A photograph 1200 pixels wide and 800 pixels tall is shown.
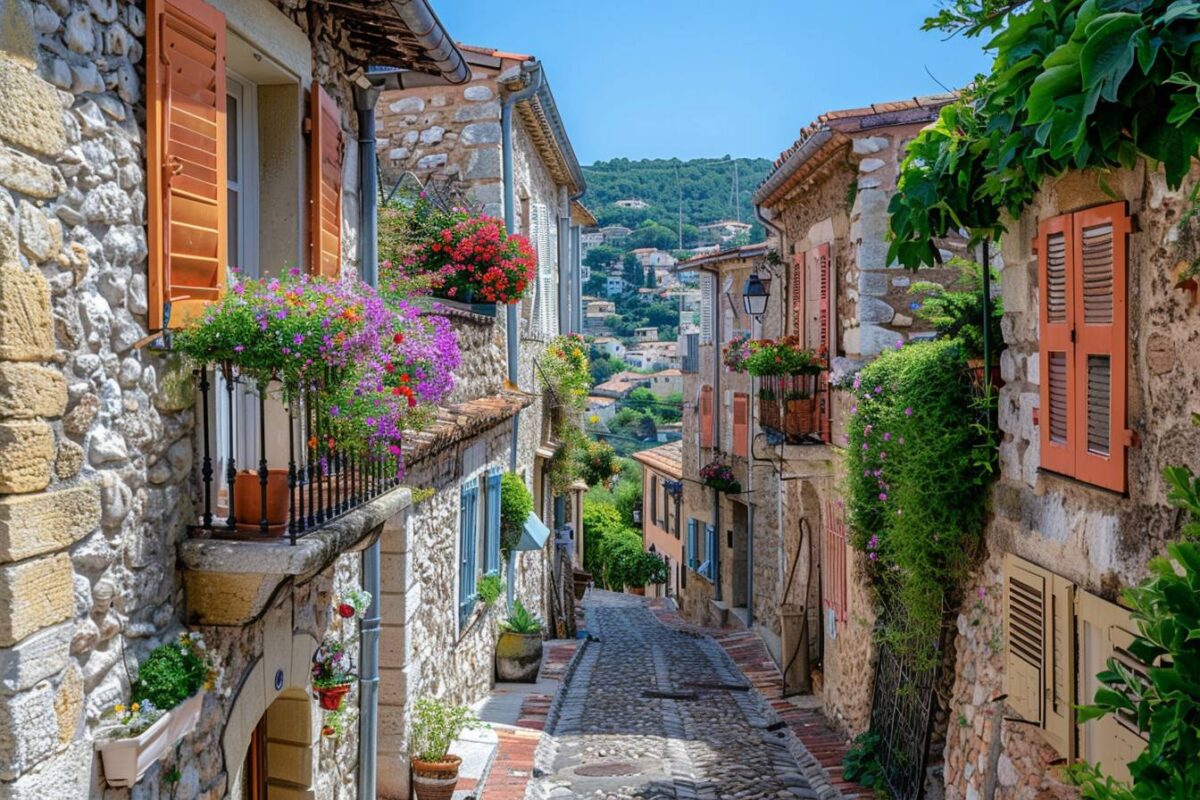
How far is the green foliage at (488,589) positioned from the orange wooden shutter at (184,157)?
7361 mm

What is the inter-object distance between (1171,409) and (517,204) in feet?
33.0

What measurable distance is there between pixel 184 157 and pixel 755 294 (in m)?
11.1

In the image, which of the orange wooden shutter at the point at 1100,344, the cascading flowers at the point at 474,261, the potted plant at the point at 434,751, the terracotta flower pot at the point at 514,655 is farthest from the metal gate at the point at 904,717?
the cascading flowers at the point at 474,261

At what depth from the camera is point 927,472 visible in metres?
7.05

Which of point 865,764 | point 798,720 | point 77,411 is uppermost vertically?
point 77,411

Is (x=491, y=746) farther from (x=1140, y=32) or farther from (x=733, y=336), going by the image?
(x=733, y=336)

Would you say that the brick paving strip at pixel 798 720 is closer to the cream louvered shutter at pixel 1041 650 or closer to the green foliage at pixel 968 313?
the cream louvered shutter at pixel 1041 650

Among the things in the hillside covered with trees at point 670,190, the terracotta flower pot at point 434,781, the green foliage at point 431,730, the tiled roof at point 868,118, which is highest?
the hillside covered with trees at point 670,190

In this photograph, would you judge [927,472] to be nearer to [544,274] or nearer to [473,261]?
[473,261]

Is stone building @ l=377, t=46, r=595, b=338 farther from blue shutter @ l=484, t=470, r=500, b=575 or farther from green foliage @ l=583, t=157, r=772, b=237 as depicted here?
green foliage @ l=583, t=157, r=772, b=237

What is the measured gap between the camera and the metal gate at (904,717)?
8.12 m

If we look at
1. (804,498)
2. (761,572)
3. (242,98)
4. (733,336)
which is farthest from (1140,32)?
(733,336)

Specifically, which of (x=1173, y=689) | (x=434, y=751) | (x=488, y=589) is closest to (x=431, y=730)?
(x=434, y=751)

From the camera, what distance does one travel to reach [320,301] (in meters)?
4.52
